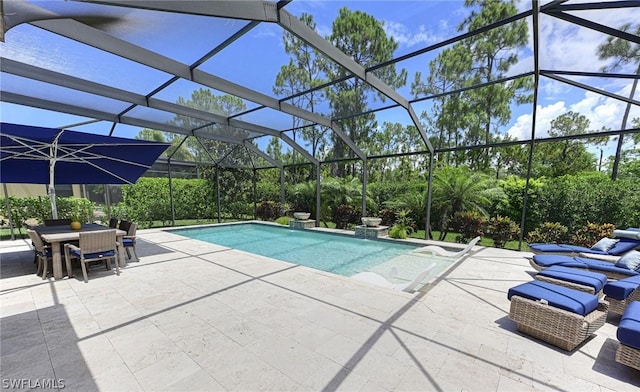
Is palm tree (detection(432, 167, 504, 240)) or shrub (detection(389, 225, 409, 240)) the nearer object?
palm tree (detection(432, 167, 504, 240))

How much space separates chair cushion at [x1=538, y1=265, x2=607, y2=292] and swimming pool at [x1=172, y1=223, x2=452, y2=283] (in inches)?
93.5

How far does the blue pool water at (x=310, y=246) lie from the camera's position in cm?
739

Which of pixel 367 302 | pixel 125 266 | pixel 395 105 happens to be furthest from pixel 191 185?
pixel 367 302

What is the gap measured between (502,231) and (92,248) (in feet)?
35.5

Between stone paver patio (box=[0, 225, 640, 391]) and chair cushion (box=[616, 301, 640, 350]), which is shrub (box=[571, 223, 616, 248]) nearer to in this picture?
stone paver patio (box=[0, 225, 640, 391])

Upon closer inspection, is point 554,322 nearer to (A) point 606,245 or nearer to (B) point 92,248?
(A) point 606,245

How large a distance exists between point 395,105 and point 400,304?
234 inches

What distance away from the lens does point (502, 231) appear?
8.42 meters

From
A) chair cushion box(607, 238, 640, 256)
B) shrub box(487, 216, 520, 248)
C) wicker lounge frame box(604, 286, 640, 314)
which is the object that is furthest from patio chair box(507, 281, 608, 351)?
shrub box(487, 216, 520, 248)

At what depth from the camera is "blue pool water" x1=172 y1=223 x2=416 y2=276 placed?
24.2 feet

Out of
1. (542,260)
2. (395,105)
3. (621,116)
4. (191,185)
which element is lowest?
(542,260)

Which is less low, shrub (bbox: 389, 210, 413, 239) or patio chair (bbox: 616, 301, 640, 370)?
patio chair (bbox: 616, 301, 640, 370)

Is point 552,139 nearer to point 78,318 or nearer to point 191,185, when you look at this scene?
point 78,318

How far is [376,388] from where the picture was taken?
2.26 m
